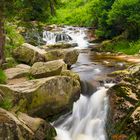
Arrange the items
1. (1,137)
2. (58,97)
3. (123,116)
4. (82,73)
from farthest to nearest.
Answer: (82,73) → (58,97) → (123,116) → (1,137)

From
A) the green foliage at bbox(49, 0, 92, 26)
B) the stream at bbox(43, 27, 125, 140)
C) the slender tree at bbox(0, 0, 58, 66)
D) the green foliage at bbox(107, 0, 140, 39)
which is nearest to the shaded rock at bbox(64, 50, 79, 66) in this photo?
the stream at bbox(43, 27, 125, 140)

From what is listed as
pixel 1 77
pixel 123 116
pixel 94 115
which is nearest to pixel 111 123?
pixel 123 116

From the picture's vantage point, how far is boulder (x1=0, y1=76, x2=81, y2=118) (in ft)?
45.6

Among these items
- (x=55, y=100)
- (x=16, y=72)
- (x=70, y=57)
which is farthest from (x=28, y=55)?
(x=55, y=100)

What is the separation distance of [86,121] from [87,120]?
7 centimetres

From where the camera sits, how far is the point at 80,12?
2197 inches

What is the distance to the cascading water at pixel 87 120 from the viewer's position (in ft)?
47.5

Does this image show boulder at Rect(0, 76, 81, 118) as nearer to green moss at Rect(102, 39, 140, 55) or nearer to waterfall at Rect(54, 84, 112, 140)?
waterfall at Rect(54, 84, 112, 140)

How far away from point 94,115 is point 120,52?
1564cm

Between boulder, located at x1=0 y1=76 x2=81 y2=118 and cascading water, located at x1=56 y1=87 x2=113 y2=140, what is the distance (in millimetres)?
525

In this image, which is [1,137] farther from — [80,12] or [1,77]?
[80,12]

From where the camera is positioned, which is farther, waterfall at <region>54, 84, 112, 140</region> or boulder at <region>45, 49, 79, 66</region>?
boulder at <region>45, 49, 79, 66</region>

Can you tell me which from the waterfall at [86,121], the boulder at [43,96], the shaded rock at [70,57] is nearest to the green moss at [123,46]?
the shaded rock at [70,57]

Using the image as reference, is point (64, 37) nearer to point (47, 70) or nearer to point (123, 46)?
point (123, 46)
